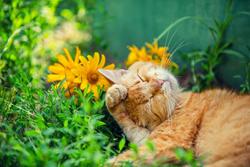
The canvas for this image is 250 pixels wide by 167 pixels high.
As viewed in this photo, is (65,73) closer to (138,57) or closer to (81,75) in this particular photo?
(81,75)

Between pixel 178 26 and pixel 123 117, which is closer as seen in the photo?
pixel 123 117

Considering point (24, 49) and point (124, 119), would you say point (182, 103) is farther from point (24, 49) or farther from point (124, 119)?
point (24, 49)

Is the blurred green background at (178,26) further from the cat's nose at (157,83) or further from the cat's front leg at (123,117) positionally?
the cat's front leg at (123,117)

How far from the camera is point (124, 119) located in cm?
297

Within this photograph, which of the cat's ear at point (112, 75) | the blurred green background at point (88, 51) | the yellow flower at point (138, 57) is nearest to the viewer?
the blurred green background at point (88, 51)

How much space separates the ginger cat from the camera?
2.73 meters

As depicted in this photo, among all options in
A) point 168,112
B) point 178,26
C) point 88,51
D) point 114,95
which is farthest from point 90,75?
point 88,51

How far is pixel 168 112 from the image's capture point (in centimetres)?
305

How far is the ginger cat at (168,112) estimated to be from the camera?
8.96 ft

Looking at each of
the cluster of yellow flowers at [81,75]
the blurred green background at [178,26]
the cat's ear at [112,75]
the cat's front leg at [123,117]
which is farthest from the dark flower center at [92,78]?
the blurred green background at [178,26]

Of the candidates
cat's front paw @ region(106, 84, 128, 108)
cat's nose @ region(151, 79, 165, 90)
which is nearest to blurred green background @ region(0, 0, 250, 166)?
cat's front paw @ region(106, 84, 128, 108)

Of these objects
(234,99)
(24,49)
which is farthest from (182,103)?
(24,49)

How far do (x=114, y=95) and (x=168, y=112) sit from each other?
43 centimetres

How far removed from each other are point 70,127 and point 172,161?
639 millimetres
